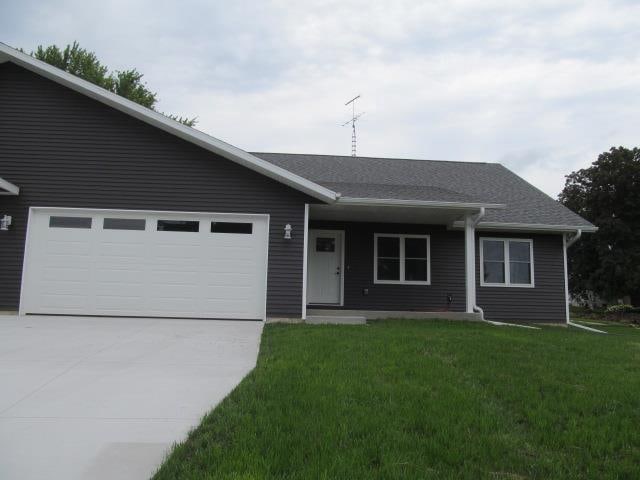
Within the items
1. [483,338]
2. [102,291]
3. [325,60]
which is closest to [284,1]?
[325,60]

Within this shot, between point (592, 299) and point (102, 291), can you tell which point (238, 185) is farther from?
point (592, 299)

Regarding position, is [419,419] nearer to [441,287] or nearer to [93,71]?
[441,287]

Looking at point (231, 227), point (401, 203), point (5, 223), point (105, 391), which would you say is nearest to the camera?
point (105, 391)

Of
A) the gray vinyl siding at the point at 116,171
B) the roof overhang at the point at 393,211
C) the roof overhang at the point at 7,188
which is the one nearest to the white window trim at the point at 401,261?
the roof overhang at the point at 393,211

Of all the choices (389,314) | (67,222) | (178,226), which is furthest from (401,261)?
(67,222)

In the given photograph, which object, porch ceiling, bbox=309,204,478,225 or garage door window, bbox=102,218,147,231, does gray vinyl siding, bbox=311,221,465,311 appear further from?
garage door window, bbox=102,218,147,231

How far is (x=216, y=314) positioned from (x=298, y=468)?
7.01 metres

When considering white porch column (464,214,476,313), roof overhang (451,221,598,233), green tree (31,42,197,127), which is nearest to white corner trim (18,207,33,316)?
white porch column (464,214,476,313)

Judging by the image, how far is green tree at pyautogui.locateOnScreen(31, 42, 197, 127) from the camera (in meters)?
26.4

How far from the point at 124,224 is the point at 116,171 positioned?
42.7 inches

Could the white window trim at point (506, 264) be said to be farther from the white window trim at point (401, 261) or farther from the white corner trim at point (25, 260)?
the white corner trim at point (25, 260)

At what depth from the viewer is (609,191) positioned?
28734 mm

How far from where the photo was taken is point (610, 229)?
27.3m

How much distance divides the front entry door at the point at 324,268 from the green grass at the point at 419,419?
5.97 m
